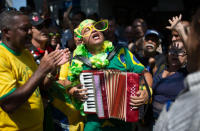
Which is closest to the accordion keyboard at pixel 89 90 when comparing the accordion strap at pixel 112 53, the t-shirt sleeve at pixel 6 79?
the accordion strap at pixel 112 53

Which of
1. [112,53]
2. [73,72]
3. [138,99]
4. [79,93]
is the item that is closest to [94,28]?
[112,53]

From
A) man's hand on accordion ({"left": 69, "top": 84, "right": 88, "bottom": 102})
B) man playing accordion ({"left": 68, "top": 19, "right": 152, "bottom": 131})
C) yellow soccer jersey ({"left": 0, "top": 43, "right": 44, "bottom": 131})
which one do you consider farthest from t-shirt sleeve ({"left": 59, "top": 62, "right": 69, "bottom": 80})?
yellow soccer jersey ({"left": 0, "top": 43, "right": 44, "bottom": 131})

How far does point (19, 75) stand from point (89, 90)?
2.99 ft

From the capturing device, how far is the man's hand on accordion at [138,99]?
9.78 ft

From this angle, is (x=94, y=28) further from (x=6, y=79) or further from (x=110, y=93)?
(x=6, y=79)

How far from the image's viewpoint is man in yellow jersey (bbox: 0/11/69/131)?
235 centimetres

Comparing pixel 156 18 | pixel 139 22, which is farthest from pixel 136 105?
pixel 156 18

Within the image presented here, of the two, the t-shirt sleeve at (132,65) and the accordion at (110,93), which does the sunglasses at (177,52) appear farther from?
the accordion at (110,93)

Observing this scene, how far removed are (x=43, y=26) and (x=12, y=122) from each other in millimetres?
2184

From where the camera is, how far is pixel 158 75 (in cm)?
363

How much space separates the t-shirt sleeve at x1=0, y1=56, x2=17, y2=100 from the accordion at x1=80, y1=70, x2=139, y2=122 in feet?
3.04

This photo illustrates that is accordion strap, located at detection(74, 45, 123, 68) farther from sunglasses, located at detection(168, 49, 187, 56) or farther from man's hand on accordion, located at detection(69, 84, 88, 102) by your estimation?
sunglasses, located at detection(168, 49, 187, 56)

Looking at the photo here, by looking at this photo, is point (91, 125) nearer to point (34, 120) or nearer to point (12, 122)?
point (34, 120)

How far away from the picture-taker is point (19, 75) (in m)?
2.62
